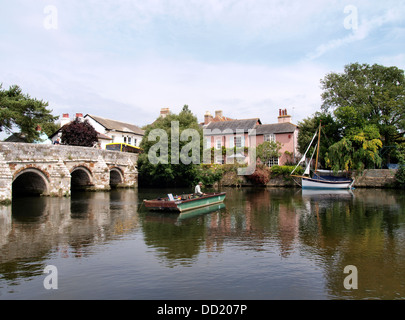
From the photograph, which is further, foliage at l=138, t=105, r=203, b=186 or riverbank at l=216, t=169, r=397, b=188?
riverbank at l=216, t=169, r=397, b=188

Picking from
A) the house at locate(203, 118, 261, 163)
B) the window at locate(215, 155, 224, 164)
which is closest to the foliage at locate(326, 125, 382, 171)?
the house at locate(203, 118, 261, 163)

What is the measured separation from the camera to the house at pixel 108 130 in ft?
168

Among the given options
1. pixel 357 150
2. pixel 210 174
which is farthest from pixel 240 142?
pixel 357 150

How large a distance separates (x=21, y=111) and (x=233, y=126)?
34.9 meters

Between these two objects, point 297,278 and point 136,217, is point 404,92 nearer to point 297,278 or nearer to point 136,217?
point 136,217

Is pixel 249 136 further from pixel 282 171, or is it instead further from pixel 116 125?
pixel 116 125

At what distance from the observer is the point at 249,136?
54.0 metres

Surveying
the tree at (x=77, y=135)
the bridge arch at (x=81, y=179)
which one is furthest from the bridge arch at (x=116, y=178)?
the bridge arch at (x=81, y=179)

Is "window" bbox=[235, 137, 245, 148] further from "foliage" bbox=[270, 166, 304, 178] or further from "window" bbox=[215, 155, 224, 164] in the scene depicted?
"foliage" bbox=[270, 166, 304, 178]

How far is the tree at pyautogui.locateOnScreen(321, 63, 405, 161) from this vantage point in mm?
43500

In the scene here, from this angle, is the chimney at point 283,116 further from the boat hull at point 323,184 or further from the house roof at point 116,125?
the house roof at point 116,125

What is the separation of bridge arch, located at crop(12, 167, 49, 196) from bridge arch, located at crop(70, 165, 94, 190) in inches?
243

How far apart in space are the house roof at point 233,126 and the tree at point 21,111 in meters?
30.7
